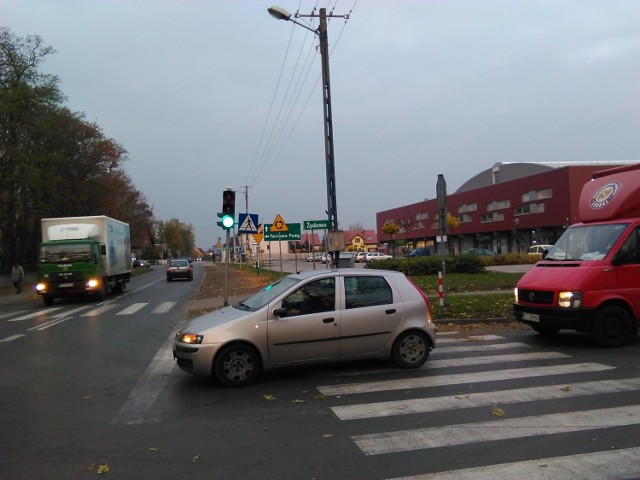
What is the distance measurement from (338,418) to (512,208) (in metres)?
62.7

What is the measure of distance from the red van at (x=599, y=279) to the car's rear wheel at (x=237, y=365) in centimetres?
517

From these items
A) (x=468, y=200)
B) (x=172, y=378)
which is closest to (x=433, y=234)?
(x=468, y=200)

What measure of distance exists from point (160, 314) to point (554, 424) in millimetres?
12931

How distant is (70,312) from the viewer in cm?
1753

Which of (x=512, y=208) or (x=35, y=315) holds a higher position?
(x=512, y=208)

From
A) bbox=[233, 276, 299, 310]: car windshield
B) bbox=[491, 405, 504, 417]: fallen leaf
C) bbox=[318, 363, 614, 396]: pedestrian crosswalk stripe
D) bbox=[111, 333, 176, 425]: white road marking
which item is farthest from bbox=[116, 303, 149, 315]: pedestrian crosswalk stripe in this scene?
bbox=[491, 405, 504, 417]: fallen leaf

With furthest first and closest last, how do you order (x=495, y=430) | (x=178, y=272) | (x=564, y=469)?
1. (x=178, y=272)
2. (x=495, y=430)
3. (x=564, y=469)

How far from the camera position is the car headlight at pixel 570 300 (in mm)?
8648

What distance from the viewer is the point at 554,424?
16.7 ft

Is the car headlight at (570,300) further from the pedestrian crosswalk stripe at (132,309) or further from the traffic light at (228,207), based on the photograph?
the pedestrian crosswalk stripe at (132,309)

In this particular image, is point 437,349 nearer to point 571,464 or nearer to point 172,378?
point 172,378

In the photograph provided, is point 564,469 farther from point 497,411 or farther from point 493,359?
point 493,359

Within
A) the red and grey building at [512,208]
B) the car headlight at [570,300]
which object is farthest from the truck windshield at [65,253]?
the red and grey building at [512,208]

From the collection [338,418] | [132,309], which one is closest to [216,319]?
[338,418]
